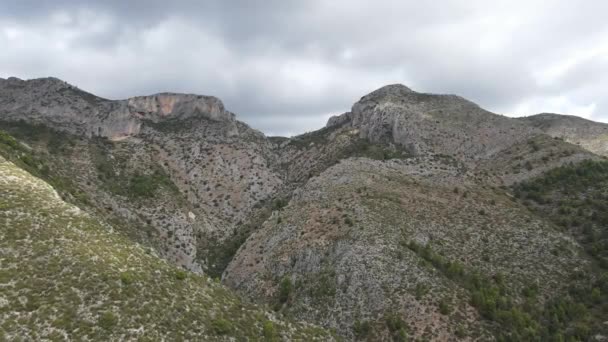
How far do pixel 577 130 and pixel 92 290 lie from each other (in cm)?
12528

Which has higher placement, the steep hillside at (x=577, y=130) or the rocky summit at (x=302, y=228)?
the steep hillside at (x=577, y=130)

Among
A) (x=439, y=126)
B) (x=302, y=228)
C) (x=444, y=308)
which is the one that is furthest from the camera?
(x=439, y=126)

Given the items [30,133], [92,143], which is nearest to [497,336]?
[92,143]

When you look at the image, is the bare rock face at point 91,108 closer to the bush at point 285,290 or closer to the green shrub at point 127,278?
the bush at point 285,290

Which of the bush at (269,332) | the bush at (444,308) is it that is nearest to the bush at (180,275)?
the bush at (269,332)

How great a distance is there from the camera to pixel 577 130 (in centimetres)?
10900

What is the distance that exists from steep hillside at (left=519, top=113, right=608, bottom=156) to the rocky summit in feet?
2.84

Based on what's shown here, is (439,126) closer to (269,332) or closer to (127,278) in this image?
(269,332)

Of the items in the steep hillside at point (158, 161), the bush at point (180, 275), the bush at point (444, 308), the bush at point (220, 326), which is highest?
the steep hillside at point (158, 161)

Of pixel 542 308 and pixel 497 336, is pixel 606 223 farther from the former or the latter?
pixel 497 336

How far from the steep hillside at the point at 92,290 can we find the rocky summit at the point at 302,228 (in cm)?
12

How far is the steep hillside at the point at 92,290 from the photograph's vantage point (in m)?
23.6

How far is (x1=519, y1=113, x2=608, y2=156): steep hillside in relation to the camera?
319ft

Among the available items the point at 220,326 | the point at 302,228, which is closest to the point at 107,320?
the point at 220,326
